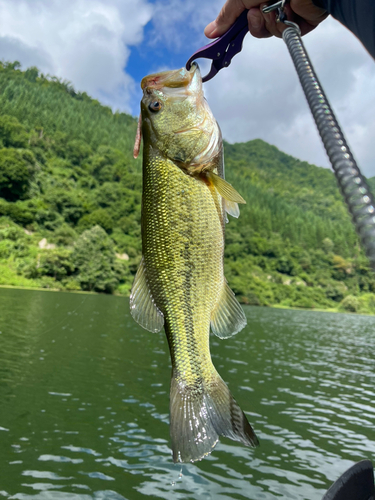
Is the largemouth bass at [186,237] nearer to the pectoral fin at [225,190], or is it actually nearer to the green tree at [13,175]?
the pectoral fin at [225,190]

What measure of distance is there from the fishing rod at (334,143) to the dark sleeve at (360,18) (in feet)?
0.69

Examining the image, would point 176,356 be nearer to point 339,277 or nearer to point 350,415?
point 350,415

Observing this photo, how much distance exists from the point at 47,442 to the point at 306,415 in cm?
950

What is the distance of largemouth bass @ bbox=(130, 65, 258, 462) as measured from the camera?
90.4 inches

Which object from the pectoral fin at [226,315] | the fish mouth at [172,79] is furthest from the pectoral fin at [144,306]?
the fish mouth at [172,79]

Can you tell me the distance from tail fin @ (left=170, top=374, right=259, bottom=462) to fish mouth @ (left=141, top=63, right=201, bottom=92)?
172cm

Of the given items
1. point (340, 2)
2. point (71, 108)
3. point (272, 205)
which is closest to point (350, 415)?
point (340, 2)

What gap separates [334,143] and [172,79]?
4.73ft

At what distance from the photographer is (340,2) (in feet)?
5.50

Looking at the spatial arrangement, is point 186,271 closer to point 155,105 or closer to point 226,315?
point 226,315

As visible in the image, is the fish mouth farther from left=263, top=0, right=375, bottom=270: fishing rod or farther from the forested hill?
the forested hill

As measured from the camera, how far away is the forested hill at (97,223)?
7106 cm

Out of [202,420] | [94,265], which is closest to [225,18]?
[202,420]

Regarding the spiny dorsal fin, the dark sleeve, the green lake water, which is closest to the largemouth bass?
the spiny dorsal fin
